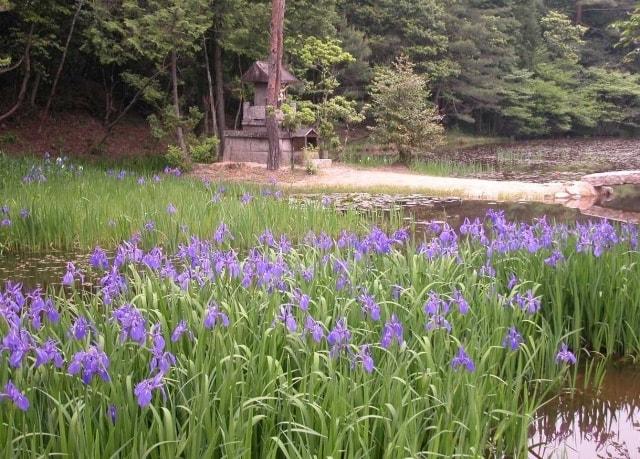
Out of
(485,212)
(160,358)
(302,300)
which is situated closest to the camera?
(160,358)

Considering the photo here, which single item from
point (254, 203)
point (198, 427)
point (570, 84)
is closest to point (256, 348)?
point (198, 427)

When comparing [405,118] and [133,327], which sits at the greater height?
[405,118]

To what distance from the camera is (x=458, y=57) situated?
86.6 feet

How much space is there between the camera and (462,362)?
239 cm

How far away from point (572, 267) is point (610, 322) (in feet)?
1.18

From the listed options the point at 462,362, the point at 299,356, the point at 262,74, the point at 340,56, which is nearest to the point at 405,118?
the point at 340,56

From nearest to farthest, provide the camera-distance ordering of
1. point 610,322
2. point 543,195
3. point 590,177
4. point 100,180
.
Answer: point 610,322 → point 100,180 → point 543,195 → point 590,177

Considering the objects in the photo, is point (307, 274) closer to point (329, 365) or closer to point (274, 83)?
point (329, 365)

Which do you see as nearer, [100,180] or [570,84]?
[100,180]

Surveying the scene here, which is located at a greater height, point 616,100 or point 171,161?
point 616,100

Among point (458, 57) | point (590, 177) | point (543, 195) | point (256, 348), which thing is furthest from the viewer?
point (458, 57)

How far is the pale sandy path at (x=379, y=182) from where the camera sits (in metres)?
11.3

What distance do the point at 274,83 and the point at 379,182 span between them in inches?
116

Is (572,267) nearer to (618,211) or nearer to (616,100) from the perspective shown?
(618,211)
